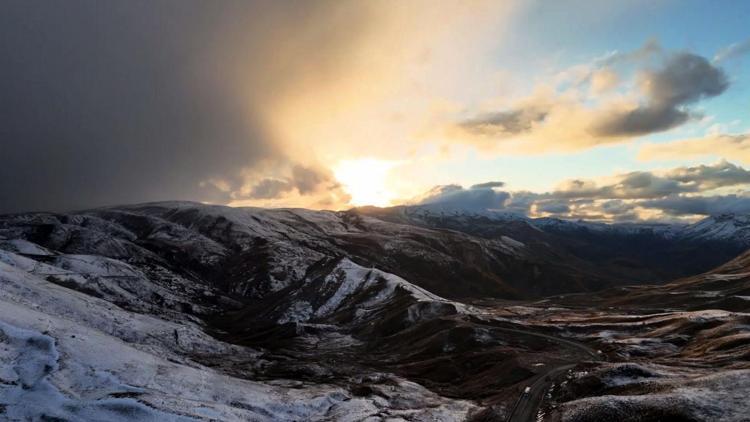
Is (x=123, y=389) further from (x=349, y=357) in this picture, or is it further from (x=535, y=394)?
(x=349, y=357)

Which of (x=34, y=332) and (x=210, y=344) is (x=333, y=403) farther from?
(x=210, y=344)

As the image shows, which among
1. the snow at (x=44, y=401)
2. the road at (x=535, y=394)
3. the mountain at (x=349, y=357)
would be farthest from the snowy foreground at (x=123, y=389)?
the road at (x=535, y=394)

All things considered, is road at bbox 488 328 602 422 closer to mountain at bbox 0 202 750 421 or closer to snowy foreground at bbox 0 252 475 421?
mountain at bbox 0 202 750 421

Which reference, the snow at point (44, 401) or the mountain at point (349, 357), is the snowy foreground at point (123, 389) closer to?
the snow at point (44, 401)

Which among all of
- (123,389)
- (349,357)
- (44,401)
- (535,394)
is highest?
(44,401)

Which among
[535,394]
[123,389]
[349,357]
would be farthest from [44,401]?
[349,357]

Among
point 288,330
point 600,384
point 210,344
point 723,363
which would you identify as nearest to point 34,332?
point 210,344

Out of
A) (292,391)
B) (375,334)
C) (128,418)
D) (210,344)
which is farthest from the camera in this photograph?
(375,334)

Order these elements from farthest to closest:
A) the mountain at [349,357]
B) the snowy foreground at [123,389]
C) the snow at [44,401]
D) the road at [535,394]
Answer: the road at [535,394] → the mountain at [349,357] → the snowy foreground at [123,389] → the snow at [44,401]

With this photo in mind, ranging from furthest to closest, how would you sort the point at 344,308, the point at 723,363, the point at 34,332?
the point at 344,308
the point at 723,363
the point at 34,332

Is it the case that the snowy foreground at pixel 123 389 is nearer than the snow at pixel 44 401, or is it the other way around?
the snow at pixel 44 401

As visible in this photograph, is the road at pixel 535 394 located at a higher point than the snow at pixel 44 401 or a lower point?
lower
